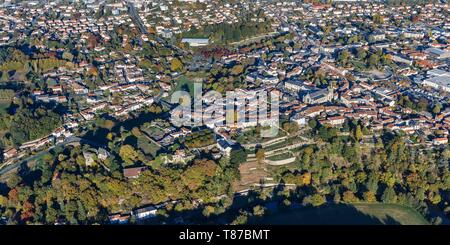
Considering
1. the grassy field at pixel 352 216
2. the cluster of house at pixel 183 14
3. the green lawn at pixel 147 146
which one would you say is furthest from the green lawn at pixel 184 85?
the grassy field at pixel 352 216

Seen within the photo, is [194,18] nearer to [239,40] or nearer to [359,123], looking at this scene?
[239,40]

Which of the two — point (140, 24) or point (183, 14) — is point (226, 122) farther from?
point (183, 14)

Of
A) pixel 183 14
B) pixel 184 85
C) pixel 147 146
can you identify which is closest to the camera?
pixel 147 146

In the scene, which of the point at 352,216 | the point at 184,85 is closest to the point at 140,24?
the point at 184,85

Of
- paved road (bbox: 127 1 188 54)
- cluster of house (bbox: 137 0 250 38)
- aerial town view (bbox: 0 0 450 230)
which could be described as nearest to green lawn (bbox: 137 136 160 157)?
aerial town view (bbox: 0 0 450 230)

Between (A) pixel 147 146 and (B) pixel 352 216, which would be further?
(A) pixel 147 146
